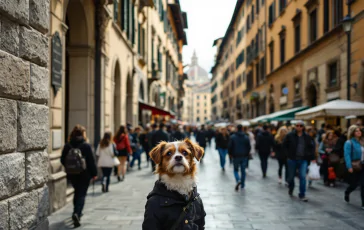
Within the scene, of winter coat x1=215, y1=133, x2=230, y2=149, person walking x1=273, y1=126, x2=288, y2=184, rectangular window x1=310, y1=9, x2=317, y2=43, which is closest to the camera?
person walking x1=273, y1=126, x2=288, y2=184

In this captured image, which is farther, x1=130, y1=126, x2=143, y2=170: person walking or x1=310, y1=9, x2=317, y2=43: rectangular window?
x1=310, y1=9, x2=317, y2=43: rectangular window

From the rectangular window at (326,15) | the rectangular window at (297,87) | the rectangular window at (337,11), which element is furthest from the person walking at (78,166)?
the rectangular window at (297,87)

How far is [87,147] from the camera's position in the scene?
6.79m

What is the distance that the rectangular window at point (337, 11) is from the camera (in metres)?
16.0

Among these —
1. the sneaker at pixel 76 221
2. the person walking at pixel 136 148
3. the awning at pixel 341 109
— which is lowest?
the sneaker at pixel 76 221

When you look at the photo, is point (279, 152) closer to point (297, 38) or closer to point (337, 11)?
point (337, 11)

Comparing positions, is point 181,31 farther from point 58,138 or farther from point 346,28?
point 58,138

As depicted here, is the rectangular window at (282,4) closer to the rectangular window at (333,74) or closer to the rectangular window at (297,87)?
the rectangular window at (297,87)

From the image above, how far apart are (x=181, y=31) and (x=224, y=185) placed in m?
39.6

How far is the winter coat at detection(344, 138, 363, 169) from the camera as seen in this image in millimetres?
8188

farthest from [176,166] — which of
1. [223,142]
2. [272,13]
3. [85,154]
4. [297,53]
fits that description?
[272,13]

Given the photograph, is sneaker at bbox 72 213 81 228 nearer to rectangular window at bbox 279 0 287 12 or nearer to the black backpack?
the black backpack

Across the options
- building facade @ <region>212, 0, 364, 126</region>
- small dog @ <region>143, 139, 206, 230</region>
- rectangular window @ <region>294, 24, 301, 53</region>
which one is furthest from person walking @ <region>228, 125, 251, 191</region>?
rectangular window @ <region>294, 24, 301, 53</region>

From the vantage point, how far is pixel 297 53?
2192cm
